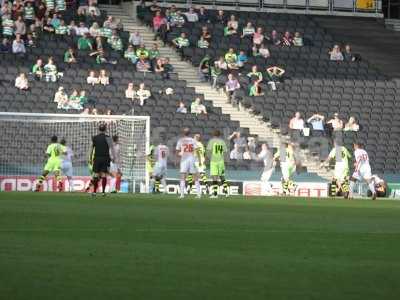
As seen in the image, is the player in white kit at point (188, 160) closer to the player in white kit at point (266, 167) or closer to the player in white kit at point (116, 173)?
the player in white kit at point (116, 173)

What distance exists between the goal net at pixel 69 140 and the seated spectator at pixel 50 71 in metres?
2.35

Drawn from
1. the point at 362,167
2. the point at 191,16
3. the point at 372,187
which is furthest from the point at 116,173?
the point at 191,16

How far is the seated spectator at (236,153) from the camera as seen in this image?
141 ft

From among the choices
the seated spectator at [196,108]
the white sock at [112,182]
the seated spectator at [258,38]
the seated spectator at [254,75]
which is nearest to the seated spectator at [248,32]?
the seated spectator at [258,38]

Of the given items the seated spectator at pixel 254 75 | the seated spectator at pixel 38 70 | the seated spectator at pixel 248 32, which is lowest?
the seated spectator at pixel 38 70

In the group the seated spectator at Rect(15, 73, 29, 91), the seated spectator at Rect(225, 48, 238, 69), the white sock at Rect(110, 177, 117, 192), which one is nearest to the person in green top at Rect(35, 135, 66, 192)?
the white sock at Rect(110, 177, 117, 192)

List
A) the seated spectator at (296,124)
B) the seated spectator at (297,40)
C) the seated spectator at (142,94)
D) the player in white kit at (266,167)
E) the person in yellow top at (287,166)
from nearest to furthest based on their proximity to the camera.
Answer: the person in yellow top at (287,166)
the player in white kit at (266,167)
the seated spectator at (142,94)
the seated spectator at (296,124)
the seated spectator at (297,40)

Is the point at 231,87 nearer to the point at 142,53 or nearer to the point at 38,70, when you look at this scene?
the point at 142,53

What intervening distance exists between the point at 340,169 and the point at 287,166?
164 centimetres

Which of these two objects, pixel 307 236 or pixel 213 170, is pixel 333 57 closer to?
pixel 213 170

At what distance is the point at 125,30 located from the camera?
47250 millimetres

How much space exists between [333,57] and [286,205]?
66.4ft

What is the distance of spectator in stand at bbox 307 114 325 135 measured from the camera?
45.1 meters

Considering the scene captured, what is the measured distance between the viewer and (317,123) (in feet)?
148
